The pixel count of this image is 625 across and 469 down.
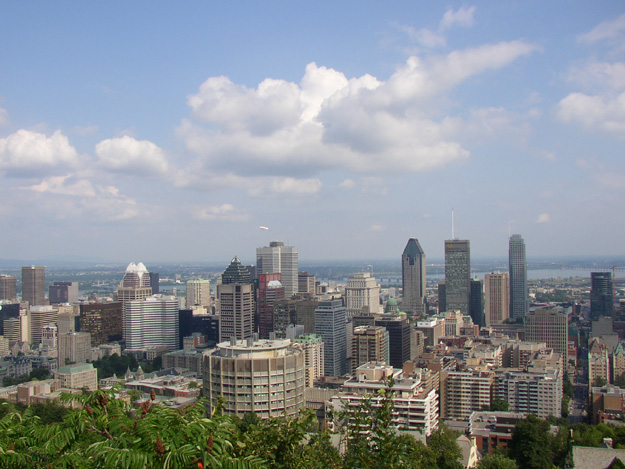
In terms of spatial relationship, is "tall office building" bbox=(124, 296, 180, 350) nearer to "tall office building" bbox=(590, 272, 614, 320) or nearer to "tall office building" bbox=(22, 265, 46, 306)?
"tall office building" bbox=(22, 265, 46, 306)

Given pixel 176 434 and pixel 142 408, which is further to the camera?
pixel 142 408

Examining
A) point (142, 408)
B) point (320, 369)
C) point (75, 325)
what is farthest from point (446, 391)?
point (75, 325)

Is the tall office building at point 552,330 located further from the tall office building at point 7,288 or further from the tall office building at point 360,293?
the tall office building at point 7,288

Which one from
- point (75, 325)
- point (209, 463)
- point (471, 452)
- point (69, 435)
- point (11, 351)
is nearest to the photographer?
point (209, 463)

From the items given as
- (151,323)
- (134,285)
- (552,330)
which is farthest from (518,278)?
(134,285)

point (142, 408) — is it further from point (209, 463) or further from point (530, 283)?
point (530, 283)

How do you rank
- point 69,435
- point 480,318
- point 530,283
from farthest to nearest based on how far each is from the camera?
point 530,283 → point 480,318 → point 69,435

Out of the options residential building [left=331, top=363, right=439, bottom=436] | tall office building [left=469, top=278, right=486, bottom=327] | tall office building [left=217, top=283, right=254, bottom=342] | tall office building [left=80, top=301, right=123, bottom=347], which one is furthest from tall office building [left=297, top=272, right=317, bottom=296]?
residential building [left=331, top=363, right=439, bottom=436]
